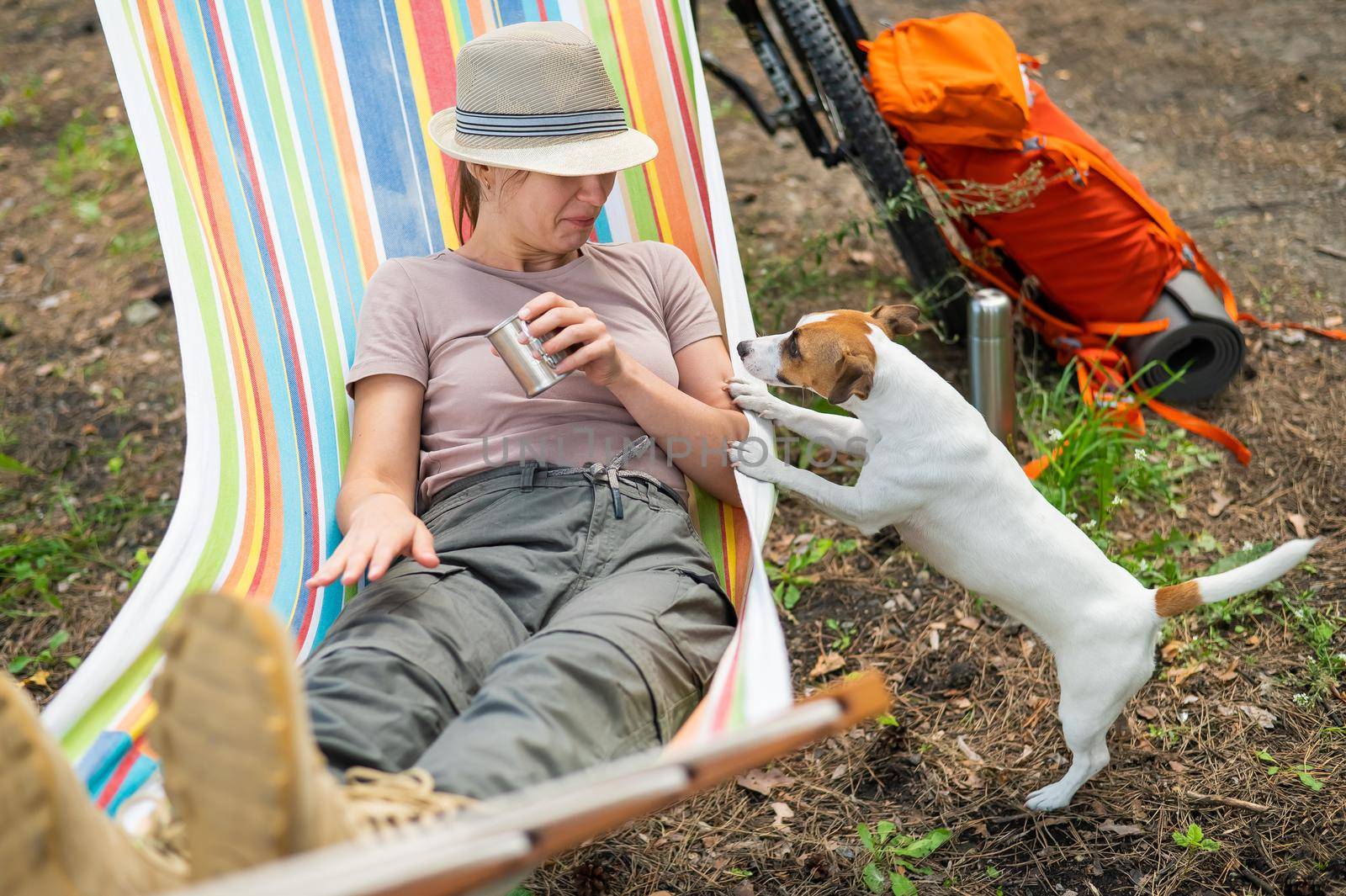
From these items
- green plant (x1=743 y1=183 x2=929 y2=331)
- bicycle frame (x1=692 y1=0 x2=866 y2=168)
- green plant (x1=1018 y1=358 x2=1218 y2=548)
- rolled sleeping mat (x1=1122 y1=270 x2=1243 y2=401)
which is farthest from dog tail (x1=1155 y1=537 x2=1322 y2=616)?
bicycle frame (x1=692 y1=0 x2=866 y2=168)

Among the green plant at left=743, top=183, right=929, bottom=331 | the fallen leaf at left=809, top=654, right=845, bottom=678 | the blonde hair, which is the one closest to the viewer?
the blonde hair

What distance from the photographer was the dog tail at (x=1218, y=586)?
1.81m

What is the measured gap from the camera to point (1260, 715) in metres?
2.17

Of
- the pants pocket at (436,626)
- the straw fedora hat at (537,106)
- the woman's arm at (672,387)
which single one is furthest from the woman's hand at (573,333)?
the pants pocket at (436,626)

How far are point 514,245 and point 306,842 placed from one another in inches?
49.0

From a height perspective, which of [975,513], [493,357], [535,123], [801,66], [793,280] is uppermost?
[535,123]

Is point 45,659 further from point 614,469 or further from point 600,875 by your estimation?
point 614,469

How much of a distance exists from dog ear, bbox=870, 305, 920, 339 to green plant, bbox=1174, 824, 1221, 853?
41.4 inches

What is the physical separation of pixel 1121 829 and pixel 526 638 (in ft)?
3.96

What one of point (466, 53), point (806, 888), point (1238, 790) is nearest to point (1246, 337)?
point (1238, 790)

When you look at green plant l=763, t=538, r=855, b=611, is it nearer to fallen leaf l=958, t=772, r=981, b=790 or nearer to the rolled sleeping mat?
fallen leaf l=958, t=772, r=981, b=790

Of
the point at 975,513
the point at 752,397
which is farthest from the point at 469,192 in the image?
the point at 975,513

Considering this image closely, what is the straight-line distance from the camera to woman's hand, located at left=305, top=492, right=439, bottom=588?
1.51 meters

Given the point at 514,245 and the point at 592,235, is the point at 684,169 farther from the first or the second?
the point at 514,245
